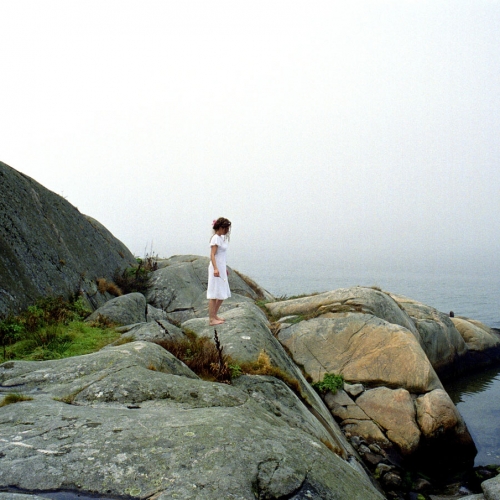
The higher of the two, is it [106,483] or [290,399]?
[106,483]

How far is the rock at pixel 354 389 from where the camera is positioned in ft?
43.8

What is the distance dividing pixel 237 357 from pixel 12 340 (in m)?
5.62

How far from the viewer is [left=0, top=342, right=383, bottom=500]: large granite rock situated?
11.9 ft

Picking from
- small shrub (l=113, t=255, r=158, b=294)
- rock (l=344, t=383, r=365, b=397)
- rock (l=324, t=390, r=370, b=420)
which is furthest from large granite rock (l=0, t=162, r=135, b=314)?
rock (l=344, t=383, r=365, b=397)

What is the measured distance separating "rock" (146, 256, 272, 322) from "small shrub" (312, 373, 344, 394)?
5565 millimetres

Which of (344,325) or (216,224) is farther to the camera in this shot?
(344,325)

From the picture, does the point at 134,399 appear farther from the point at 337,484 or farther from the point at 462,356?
the point at 462,356

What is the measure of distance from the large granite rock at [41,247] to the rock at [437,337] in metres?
15.2

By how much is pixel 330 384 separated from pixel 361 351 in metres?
2.15

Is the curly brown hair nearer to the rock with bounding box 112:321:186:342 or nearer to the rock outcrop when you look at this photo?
the rock with bounding box 112:321:186:342

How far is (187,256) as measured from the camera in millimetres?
26703

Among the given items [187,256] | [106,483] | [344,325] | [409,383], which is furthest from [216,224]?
[187,256]

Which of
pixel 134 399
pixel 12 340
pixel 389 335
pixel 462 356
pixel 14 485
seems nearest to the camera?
pixel 14 485

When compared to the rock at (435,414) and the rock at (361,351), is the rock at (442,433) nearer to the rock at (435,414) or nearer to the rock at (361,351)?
the rock at (435,414)
